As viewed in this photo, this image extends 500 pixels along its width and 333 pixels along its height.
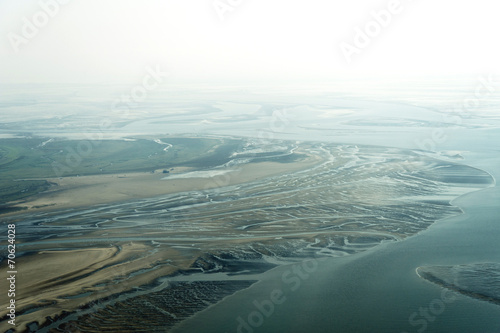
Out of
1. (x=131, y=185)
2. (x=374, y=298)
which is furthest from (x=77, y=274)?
(x=131, y=185)

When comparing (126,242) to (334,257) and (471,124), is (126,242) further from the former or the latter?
(471,124)

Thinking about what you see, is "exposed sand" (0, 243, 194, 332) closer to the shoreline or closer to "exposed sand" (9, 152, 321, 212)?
the shoreline

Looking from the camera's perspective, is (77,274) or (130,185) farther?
(130,185)

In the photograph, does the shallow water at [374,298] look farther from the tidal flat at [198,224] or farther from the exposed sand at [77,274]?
the exposed sand at [77,274]

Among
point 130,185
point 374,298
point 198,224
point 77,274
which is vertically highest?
point 130,185

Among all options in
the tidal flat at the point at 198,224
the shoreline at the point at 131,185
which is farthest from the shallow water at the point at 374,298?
the shoreline at the point at 131,185

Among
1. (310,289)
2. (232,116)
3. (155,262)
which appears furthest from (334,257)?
(232,116)

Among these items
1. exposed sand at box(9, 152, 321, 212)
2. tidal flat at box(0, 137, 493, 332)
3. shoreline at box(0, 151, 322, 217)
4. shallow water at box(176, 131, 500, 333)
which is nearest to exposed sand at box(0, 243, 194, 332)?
tidal flat at box(0, 137, 493, 332)

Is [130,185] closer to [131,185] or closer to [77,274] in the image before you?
[131,185]
